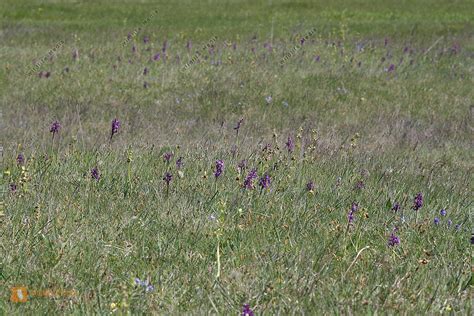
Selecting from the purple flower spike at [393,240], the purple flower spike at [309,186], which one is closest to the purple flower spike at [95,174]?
the purple flower spike at [309,186]

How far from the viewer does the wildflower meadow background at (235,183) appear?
2.99 m

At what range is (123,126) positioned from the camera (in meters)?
7.48

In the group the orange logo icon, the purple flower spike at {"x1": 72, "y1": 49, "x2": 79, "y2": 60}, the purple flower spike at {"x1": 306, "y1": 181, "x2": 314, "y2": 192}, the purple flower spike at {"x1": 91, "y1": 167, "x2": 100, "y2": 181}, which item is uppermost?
the orange logo icon

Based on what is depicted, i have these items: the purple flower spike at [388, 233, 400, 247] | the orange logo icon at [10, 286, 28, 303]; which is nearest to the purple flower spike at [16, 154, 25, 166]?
the orange logo icon at [10, 286, 28, 303]

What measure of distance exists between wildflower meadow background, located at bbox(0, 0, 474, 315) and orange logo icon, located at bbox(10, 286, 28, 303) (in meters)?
0.03

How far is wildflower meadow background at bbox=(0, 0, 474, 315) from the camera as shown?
299 centimetres

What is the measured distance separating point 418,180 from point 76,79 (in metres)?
6.35

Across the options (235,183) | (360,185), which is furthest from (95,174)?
(360,185)

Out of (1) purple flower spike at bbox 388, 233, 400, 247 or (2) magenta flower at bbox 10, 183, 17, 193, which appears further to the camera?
(2) magenta flower at bbox 10, 183, 17, 193

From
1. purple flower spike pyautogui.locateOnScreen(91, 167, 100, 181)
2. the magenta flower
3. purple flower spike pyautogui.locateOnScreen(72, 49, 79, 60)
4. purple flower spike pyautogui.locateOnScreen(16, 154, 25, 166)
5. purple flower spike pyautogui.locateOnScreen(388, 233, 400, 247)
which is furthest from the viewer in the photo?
purple flower spike pyautogui.locateOnScreen(72, 49, 79, 60)

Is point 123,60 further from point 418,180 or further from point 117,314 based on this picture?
point 117,314

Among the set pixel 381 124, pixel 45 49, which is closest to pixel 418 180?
pixel 381 124

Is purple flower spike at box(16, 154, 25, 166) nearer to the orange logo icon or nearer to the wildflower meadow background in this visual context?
the wildflower meadow background

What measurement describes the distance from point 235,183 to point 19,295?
2055mm
